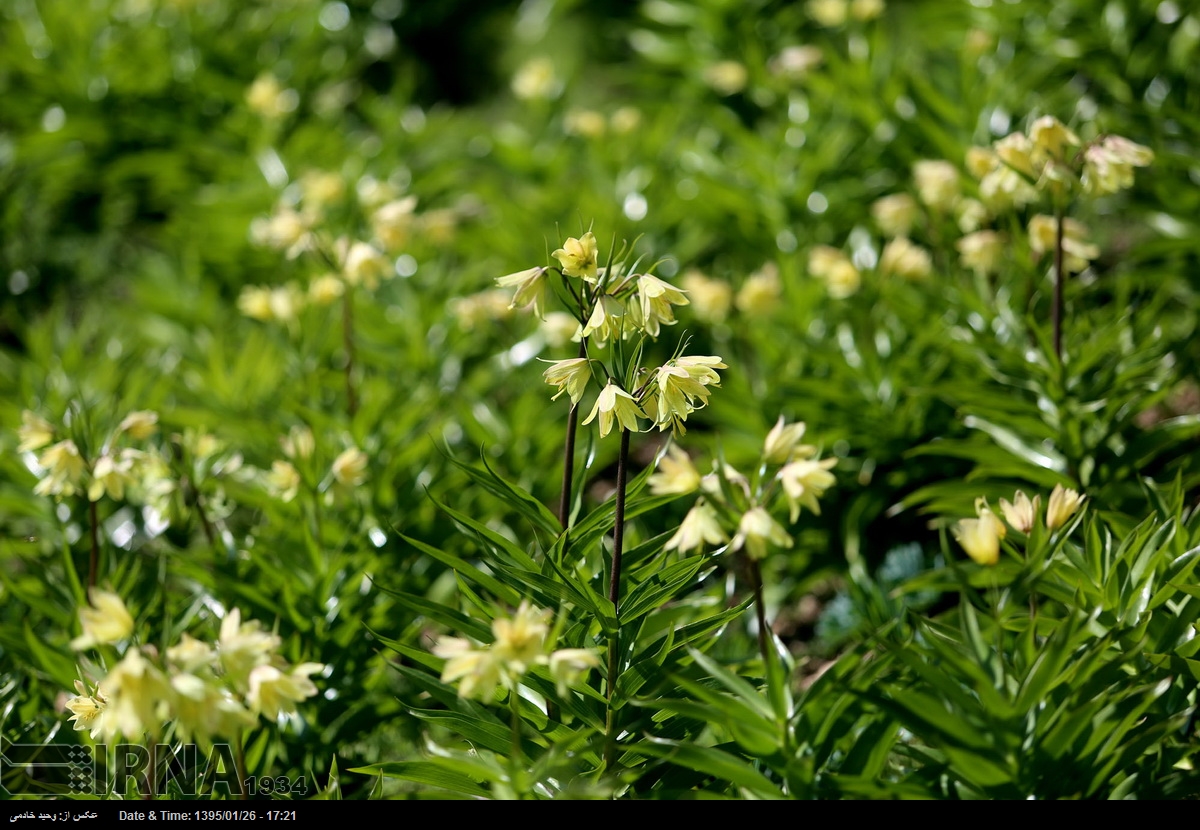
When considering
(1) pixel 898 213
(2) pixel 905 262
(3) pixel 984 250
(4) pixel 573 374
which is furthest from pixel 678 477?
(1) pixel 898 213

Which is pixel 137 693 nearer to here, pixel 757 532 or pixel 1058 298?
pixel 757 532

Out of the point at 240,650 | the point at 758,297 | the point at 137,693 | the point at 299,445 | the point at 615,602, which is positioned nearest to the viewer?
the point at 137,693

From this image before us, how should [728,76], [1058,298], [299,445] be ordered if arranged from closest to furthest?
[1058,298]
[299,445]
[728,76]

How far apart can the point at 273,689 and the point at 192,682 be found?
157mm

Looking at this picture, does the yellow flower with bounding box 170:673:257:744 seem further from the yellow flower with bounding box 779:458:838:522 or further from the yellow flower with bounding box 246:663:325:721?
the yellow flower with bounding box 779:458:838:522

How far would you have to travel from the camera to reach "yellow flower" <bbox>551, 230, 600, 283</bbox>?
1.53m

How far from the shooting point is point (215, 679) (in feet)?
4.34

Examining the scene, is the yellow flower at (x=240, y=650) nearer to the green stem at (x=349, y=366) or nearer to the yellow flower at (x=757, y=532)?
the yellow flower at (x=757, y=532)

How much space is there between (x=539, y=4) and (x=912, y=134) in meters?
2.52

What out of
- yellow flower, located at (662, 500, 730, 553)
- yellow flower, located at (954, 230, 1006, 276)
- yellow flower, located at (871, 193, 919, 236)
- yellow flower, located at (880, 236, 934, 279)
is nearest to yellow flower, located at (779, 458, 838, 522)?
yellow flower, located at (662, 500, 730, 553)

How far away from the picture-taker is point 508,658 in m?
1.32

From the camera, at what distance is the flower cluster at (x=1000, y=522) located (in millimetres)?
1476

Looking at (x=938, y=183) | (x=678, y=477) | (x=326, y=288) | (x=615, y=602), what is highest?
(x=938, y=183)

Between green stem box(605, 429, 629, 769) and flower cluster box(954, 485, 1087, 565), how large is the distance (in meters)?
0.51
